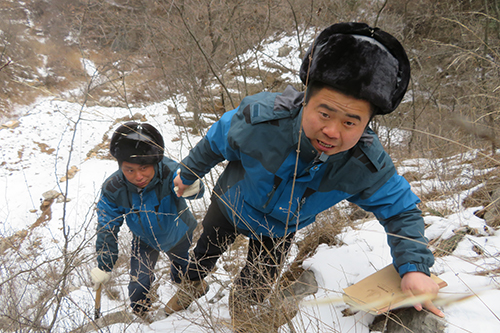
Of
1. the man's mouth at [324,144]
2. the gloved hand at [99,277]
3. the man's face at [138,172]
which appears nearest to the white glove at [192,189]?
the man's face at [138,172]

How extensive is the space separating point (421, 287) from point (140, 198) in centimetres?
189

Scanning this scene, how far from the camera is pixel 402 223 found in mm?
1230

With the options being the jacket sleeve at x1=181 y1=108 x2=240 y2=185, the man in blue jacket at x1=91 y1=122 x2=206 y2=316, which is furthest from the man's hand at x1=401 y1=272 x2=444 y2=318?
the man in blue jacket at x1=91 y1=122 x2=206 y2=316

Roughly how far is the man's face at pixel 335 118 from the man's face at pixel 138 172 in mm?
1295

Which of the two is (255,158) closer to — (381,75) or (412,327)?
(381,75)

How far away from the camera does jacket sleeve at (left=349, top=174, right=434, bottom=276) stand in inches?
45.2

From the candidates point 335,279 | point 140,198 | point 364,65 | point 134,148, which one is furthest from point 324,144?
point 140,198

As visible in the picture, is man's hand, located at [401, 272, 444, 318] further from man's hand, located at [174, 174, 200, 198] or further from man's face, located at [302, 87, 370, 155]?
man's hand, located at [174, 174, 200, 198]

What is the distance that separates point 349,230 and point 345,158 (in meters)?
1.32

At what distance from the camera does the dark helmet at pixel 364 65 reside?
0.95m

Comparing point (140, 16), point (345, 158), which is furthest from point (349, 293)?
point (140, 16)

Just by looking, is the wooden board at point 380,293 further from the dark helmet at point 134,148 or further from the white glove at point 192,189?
the dark helmet at point 134,148

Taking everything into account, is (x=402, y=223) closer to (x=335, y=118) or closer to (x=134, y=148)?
(x=335, y=118)

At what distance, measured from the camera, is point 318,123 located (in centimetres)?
106
